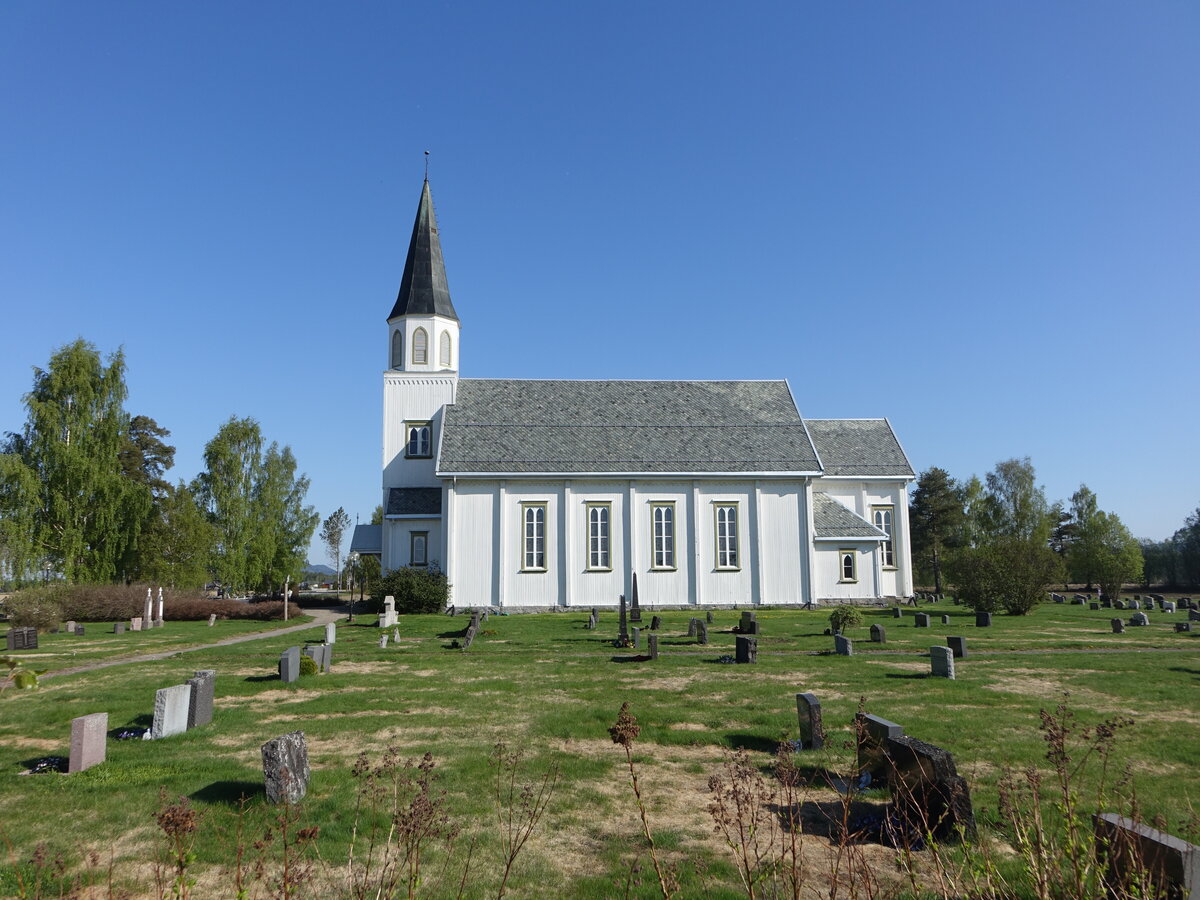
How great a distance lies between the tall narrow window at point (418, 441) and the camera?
40906 millimetres

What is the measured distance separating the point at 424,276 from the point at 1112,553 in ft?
196

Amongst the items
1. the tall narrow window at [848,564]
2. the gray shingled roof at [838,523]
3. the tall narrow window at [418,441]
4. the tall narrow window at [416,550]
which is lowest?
the tall narrow window at [848,564]

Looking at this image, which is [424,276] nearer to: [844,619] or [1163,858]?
[844,619]

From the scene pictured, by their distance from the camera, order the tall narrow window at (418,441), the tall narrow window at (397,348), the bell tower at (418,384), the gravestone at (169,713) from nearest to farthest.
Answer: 1. the gravestone at (169,713)
2. the bell tower at (418,384)
3. the tall narrow window at (418,441)
4. the tall narrow window at (397,348)

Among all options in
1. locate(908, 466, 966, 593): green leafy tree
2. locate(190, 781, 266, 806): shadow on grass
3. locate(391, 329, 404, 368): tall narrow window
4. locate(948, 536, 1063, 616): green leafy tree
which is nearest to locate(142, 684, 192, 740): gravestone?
locate(190, 781, 266, 806): shadow on grass

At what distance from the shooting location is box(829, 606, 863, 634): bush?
24938 mm

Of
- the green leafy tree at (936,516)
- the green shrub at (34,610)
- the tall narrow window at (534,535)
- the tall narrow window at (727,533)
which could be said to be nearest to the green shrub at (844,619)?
the tall narrow window at (727,533)

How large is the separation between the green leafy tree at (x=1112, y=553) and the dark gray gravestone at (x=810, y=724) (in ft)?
185

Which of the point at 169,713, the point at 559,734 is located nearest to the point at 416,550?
the point at 169,713

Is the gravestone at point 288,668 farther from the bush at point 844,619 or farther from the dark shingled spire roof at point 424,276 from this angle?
the dark shingled spire roof at point 424,276

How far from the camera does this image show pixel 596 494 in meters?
37.5

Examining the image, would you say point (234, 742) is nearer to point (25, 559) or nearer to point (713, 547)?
point (713, 547)

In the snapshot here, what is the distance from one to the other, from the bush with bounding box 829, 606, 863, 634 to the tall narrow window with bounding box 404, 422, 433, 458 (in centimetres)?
2374

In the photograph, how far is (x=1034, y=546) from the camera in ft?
114
